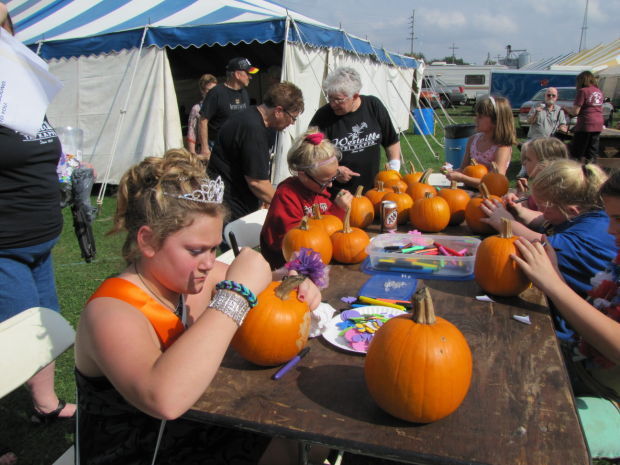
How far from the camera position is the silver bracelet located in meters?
1.38

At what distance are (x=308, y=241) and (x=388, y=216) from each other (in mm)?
839

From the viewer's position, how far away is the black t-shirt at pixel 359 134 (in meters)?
4.50

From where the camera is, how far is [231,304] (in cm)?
139

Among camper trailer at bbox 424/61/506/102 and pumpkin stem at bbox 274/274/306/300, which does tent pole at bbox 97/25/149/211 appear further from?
camper trailer at bbox 424/61/506/102

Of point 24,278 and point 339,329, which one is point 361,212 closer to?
point 339,329

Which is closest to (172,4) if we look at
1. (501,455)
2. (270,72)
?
(270,72)

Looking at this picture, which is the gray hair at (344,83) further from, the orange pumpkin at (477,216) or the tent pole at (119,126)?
the tent pole at (119,126)

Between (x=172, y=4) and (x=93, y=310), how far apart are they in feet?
33.2

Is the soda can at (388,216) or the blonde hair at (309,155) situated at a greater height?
the blonde hair at (309,155)

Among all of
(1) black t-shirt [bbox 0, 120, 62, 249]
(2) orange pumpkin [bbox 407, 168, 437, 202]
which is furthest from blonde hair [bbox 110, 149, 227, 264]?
(2) orange pumpkin [bbox 407, 168, 437, 202]

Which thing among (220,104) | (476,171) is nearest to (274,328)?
(476,171)

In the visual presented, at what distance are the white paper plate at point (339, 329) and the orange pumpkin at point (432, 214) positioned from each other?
1.35 meters

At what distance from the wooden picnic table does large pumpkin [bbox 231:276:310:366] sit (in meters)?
0.06

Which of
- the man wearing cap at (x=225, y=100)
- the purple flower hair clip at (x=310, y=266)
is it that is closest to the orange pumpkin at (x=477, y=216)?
the purple flower hair clip at (x=310, y=266)
